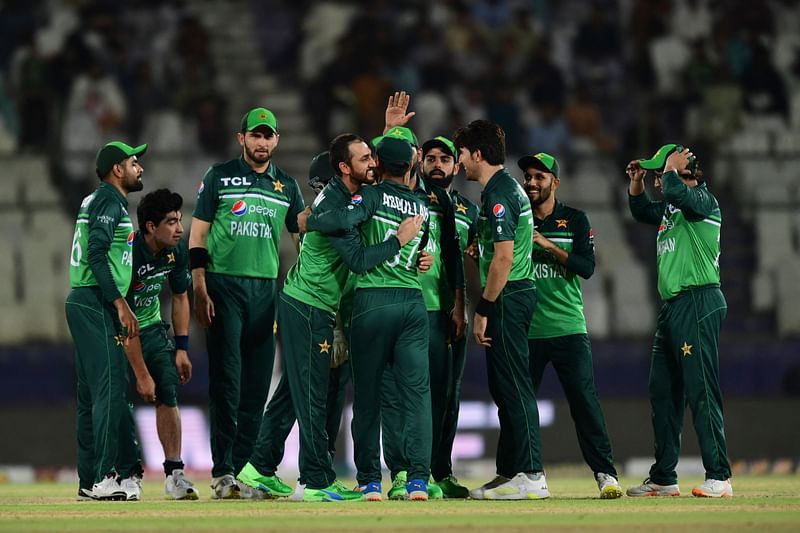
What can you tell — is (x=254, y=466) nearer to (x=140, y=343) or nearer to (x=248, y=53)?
(x=140, y=343)

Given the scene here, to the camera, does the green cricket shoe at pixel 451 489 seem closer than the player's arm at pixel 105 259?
No

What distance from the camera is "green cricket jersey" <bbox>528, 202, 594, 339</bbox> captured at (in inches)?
375

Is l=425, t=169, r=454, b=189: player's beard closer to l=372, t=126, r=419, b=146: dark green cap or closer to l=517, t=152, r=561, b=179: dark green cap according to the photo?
l=372, t=126, r=419, b=146: dark green cap

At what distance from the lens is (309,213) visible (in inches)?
363

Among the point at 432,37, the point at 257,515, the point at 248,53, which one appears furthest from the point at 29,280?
the point at 257,515

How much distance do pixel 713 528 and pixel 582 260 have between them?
10.3 feet

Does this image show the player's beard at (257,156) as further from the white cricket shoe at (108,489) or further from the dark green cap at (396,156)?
the white cricket shoe at (108,489)

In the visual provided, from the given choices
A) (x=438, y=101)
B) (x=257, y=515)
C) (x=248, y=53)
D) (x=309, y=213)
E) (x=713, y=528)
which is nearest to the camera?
(x=713, y=528)

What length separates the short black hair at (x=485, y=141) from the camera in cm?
921

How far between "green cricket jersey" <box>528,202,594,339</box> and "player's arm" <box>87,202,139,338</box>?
276cm

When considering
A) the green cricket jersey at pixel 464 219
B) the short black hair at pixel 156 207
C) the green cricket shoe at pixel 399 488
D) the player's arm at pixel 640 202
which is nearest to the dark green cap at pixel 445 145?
the green cricket jersey at pixel 464 219

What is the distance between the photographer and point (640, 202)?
33.1 ft

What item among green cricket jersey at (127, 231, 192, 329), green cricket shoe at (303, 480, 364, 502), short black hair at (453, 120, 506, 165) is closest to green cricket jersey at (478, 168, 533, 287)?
short black hair at (453, 120, 506, 165)

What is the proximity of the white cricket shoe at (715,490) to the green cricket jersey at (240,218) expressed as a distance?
3.31m
